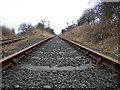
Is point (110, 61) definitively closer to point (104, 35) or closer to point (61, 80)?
point (61, 80)

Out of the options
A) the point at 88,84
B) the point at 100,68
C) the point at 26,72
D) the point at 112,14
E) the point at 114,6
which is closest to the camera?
the point at 88,84

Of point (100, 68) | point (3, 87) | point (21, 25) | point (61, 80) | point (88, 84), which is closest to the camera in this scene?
point (3, 87)

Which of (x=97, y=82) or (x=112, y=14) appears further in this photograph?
(x=112, y=14)

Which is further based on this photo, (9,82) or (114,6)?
(114,6)

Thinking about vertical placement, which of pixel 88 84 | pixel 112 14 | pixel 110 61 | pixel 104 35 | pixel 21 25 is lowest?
pixel 88 84

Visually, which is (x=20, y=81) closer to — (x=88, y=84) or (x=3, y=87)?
(x=3, y=87)

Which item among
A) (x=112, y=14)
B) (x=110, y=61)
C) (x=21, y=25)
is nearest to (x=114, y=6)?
(x=112, y=14)

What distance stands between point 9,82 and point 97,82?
168cm

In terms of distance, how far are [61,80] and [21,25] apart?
44.5m

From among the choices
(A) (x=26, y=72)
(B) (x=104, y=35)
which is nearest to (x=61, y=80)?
(A) (x=26, y=72)

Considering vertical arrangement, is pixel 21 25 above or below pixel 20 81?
above

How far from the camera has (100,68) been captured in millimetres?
2699

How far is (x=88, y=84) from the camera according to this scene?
74.1 inches

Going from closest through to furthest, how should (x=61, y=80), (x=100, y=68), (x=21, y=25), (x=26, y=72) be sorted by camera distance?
(x=61, y=80) → (x=26, y=72) → (x=100, y=68) → (x=21, y=25)
